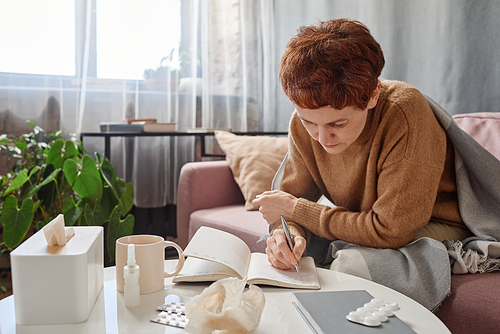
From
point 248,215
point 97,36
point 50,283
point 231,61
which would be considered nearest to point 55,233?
point 50,283

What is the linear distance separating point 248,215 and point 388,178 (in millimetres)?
791

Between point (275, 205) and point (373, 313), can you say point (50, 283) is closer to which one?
point (373, 313)

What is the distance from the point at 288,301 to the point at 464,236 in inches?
25.9

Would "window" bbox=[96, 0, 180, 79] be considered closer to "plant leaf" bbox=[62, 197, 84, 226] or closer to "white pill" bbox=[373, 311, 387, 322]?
"plant leaf" bbox=[62, 197, 84, 226]

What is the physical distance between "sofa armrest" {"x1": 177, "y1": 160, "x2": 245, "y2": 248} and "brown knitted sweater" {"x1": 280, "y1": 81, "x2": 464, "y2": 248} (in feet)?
2.42

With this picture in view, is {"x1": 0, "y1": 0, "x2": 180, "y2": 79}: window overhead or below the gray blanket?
overhead

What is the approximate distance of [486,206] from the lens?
110 cm

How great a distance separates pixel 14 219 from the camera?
57.7 inches

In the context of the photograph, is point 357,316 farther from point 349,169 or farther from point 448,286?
point 349,169

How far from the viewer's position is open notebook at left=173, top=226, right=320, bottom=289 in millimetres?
771

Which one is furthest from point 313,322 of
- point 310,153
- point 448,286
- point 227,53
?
point 227,53

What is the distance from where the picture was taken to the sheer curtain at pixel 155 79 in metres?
2.17

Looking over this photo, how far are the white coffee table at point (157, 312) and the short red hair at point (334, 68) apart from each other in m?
0.39

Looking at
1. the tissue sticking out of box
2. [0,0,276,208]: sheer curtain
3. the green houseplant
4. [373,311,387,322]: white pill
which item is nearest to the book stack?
[0,0,276,208]: sheer curtain
